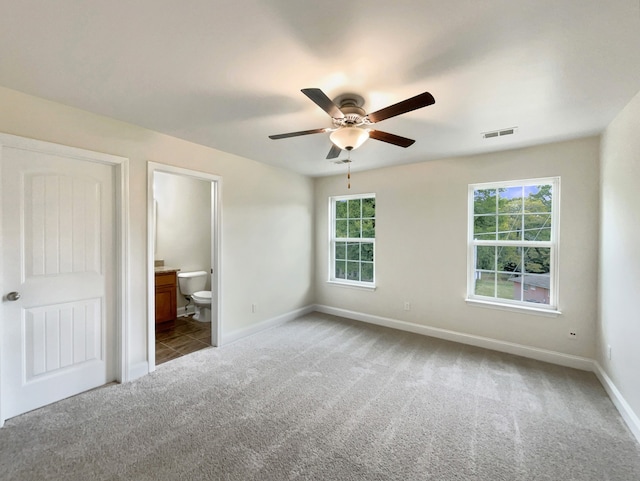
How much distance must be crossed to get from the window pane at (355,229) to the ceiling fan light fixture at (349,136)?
2610 millimetres

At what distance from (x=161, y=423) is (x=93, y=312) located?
1.24 meters

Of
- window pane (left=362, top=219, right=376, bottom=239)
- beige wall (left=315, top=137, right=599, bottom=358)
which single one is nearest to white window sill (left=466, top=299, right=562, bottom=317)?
beige wall (left=315, top=137, right=599, bottom=358)

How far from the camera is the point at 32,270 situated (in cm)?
223

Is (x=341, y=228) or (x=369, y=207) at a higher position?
(x=369, y=207)

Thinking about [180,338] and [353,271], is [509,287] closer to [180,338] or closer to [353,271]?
[353,271]

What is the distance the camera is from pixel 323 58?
166 cm

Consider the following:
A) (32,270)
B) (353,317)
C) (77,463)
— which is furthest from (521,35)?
(353,317)

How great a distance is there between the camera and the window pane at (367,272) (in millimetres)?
4609

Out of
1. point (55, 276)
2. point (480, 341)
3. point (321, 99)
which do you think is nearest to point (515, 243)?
point (480, 341)

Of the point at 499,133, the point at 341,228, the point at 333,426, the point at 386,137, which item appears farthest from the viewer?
the point at 341,228

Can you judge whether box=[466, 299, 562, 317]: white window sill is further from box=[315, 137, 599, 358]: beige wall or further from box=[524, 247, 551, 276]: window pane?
box=[524, 247, 551, 276]: window pane

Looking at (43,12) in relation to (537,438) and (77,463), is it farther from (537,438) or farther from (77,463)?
(537,438)

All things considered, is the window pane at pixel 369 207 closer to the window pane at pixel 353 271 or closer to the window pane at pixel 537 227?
the window pane at pixel 353 271

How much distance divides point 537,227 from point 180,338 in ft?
15.6
